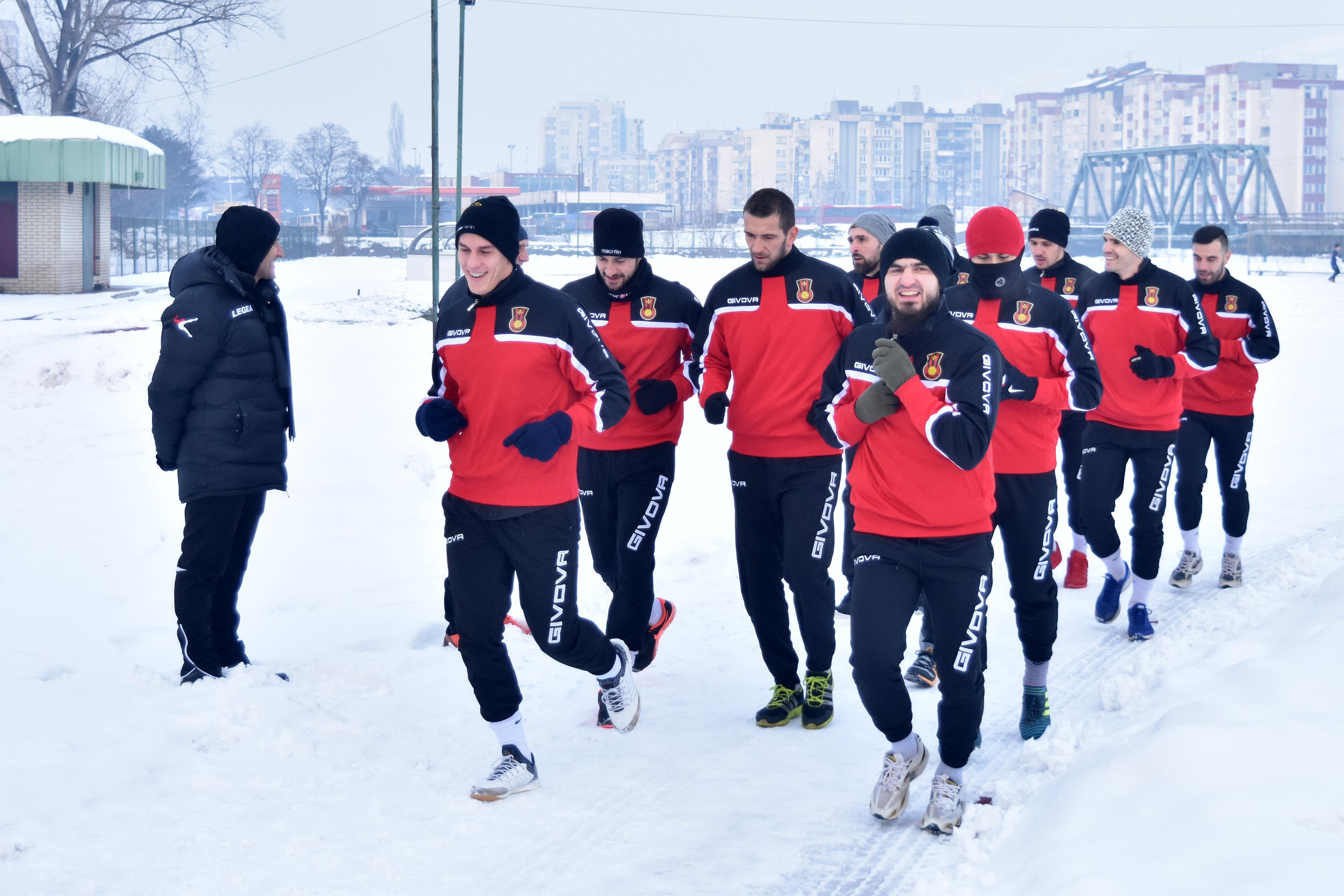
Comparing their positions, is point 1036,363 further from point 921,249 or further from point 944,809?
point 944,809

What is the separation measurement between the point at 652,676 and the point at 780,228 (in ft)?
6.98

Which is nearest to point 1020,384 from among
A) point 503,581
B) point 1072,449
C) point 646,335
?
point 646,335

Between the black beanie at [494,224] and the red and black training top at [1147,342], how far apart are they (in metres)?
3.27

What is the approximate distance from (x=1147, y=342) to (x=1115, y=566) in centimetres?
117

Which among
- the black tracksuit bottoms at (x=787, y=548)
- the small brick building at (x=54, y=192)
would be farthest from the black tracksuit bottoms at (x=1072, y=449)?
the small brick building at (x=54, y=192)

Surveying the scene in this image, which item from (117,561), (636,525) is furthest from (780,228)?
(117,561)

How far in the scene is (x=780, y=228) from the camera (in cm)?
503

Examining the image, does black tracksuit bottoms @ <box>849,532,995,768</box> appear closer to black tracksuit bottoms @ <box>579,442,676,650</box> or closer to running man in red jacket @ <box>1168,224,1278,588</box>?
black tracksuit bottoms @ <box>579,442,676,650</box>

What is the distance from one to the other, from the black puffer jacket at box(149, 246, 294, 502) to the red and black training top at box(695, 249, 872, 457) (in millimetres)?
1881

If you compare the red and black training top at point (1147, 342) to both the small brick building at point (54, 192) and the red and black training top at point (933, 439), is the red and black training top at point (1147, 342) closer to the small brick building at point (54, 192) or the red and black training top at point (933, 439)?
the red and black training top at point (933, 439)

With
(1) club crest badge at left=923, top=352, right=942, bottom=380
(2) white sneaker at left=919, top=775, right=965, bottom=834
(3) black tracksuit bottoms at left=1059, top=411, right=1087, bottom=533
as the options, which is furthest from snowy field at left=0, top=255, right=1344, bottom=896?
(1) club crest badge at left=923, top=352, right=942, bottom=380

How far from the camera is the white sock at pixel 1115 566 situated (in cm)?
653

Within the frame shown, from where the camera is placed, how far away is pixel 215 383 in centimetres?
518

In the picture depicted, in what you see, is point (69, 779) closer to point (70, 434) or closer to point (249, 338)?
point (249, 338)
